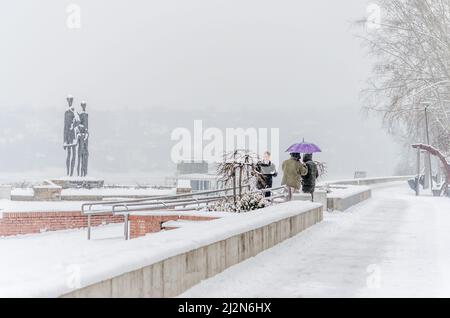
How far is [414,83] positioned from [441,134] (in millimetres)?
5718

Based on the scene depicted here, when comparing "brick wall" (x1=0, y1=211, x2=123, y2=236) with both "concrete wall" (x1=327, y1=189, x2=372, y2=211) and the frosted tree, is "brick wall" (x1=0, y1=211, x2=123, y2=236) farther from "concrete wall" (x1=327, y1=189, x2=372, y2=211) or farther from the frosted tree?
"concrete wall" (x1=327, y1=189, x2=372, y2=211)

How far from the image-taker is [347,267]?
406 inches

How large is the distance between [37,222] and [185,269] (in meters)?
14.7

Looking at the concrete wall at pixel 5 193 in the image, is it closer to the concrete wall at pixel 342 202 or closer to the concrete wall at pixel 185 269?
the concrete wall at pixel 342 202

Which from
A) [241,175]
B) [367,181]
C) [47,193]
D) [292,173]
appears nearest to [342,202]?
[292,173]

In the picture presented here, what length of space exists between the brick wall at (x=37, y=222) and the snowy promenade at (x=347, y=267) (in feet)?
29.4

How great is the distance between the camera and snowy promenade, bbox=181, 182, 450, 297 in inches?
331

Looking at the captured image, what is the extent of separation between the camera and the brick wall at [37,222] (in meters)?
21.4

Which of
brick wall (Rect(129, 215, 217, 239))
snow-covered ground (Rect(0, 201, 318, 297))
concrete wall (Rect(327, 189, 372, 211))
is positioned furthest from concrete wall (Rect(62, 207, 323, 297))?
concrete wall (Rect(327, 189, 372, 211))

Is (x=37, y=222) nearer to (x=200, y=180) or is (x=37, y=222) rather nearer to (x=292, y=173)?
(x=292, y=173)

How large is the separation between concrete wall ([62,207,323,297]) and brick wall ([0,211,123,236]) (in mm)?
11101
